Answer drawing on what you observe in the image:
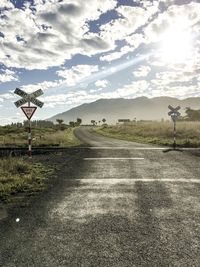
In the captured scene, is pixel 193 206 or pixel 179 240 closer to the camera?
pixel 179 240

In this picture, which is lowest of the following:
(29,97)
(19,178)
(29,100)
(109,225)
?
(109,225)

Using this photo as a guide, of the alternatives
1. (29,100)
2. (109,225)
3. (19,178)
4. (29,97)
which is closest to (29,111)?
(29,100)

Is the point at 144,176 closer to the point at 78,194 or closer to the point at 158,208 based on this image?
the point at 78,194

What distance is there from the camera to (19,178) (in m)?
11.6

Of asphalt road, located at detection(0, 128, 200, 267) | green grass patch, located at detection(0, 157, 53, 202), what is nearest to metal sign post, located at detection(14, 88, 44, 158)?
green grass patch, located at detection(0, 157, 53, 202)

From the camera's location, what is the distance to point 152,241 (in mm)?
5840

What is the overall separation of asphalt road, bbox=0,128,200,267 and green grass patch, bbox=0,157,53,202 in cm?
64

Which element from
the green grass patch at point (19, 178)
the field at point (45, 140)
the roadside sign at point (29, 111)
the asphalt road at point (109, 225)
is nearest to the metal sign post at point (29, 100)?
the roadside sign at point (29, 111)

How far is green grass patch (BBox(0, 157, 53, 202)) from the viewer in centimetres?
1008

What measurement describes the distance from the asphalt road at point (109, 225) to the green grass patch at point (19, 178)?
2.11 ft

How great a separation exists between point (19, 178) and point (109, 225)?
560cm

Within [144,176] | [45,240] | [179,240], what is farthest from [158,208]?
[144,176]

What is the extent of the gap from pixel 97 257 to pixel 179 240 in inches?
58.5

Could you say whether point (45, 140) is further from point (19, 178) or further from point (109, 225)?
point (109, 225)
